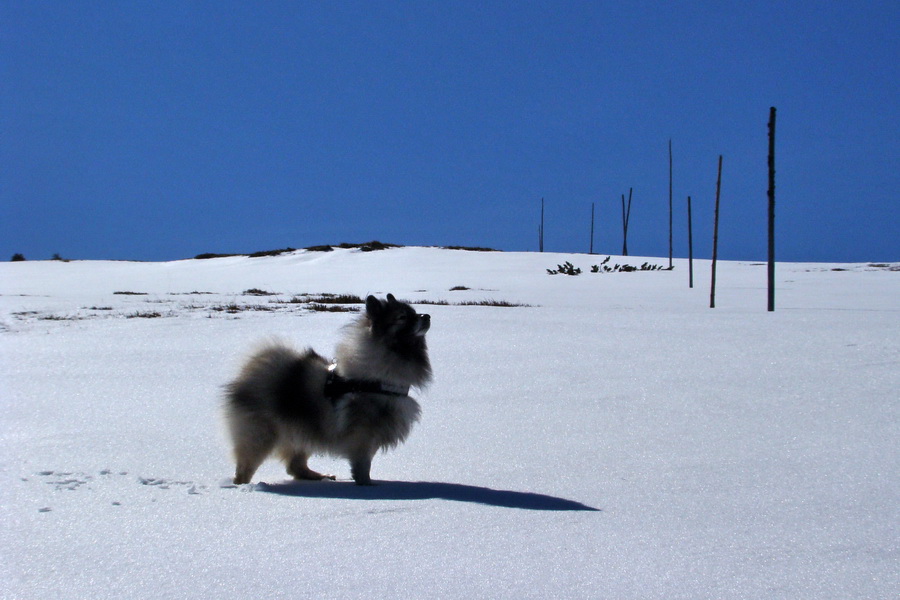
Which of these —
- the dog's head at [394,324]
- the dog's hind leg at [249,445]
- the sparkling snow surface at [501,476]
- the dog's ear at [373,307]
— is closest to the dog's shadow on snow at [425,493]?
the sparkling snow surface at [501,476]

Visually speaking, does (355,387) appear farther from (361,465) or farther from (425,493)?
(425,493)

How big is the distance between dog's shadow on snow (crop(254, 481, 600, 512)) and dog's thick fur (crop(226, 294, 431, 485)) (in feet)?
0.87

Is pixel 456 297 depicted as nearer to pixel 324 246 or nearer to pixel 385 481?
pixel 385 481

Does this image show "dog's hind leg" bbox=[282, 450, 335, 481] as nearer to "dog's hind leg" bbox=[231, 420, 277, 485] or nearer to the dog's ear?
"dog's hind leg" bbox=[231, 420, 277, 485]

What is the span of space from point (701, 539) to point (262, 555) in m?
1.59

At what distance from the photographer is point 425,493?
3.46 m

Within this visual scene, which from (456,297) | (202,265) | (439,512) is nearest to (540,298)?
(456,297)

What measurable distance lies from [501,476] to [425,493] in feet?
2.15

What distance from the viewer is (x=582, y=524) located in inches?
111

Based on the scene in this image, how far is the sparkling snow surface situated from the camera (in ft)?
7.23

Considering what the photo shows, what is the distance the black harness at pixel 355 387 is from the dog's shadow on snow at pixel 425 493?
1.65 feet

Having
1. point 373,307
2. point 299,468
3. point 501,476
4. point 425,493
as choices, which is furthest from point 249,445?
point 501,476

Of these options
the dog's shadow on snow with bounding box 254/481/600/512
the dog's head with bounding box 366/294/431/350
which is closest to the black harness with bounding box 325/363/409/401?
the dog's head with bounding box 366/294/431/350

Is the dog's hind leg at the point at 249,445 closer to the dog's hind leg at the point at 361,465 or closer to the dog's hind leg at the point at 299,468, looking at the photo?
the dog's hind leg at the point at 299,468
